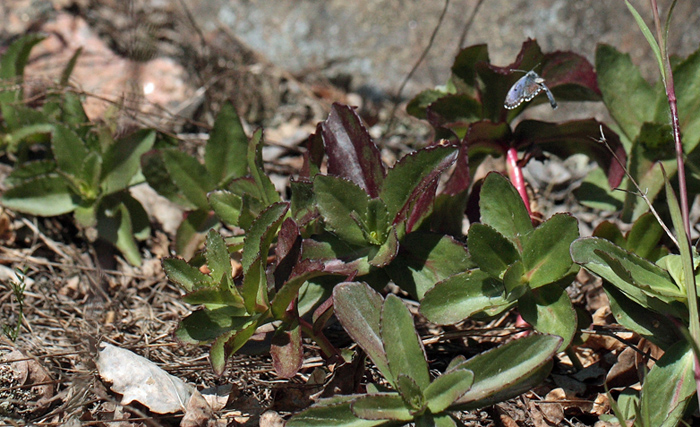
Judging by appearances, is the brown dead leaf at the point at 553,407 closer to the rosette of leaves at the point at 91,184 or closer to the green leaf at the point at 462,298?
the green leaf at the point at 462,298

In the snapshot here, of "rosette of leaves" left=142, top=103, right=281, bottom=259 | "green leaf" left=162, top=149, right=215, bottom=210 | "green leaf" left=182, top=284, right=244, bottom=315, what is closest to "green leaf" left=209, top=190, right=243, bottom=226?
"rosette of leaves" left=142, top=103, right=281, bottom=259

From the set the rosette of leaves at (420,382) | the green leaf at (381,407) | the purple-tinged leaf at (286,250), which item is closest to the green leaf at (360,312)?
the rosette of leaves at (420,382)

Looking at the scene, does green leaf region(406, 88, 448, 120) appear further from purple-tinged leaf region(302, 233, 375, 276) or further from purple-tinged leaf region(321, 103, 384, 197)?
purple-tinged leaf region(302, 233, 375, 276)

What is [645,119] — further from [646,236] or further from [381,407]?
[381,407]

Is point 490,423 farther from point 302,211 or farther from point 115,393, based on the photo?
point 115,393

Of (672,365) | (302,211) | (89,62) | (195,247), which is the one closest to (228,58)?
(89,62)
